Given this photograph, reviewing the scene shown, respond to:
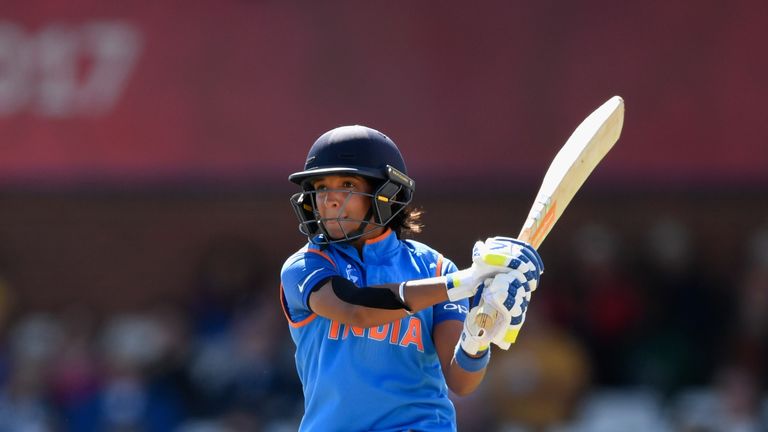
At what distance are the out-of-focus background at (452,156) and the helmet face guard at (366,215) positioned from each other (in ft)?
12.0

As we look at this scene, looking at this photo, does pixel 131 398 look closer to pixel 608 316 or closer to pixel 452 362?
pixel 608 316

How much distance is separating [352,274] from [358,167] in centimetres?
28

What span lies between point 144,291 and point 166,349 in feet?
4.15

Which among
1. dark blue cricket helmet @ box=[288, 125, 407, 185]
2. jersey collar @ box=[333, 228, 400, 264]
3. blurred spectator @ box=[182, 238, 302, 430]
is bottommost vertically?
blurred spectator @ box=[182, 238, 302, 430]

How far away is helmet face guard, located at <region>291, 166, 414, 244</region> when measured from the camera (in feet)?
11.2

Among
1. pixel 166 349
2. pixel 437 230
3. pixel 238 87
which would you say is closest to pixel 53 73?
pixel 238 87

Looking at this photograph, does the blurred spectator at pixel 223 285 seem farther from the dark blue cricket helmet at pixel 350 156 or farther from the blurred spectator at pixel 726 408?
the dark blue cricket helmet at pixel 350 156

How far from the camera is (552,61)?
7.12m

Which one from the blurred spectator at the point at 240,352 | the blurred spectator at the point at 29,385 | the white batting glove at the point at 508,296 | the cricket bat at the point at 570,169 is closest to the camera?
the white batting glove at the point at 508,296

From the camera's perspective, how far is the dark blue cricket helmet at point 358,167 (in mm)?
3395

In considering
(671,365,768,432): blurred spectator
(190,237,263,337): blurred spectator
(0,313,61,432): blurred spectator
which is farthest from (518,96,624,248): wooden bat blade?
(0,313,61,432): blurred spectator

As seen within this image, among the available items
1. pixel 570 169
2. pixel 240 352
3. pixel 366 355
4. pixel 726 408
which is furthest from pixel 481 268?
pixel 240 352

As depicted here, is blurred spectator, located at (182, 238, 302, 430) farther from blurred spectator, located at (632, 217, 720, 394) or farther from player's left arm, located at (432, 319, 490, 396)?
player's left arm, located at (432, 319, 490, 396)

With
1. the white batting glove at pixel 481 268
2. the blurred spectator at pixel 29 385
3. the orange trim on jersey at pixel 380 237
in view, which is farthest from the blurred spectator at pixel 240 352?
the white batting glove at pixel 481 268
